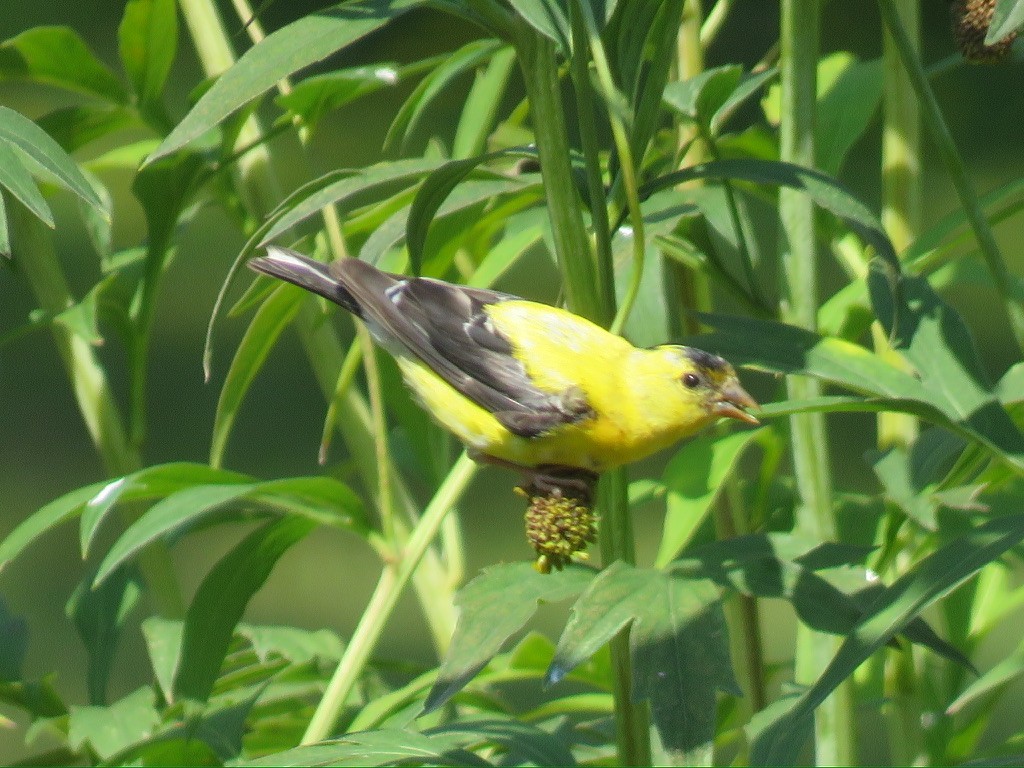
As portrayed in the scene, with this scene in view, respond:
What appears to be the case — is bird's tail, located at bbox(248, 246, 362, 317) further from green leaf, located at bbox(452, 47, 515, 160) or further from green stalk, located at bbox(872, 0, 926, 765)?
green stalk, located at bbox(872, 0, 926, 765)

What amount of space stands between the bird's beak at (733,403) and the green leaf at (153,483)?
293mm

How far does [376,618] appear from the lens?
2.46ft

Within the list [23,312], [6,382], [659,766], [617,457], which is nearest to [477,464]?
[617,457]

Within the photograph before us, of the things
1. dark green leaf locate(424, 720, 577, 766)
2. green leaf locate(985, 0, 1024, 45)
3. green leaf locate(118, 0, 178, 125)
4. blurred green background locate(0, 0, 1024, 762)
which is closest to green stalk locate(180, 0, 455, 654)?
green leaf locate(118, 0, 178, 125)

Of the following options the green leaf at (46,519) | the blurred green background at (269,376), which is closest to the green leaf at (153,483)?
the green leaf at (46,519)

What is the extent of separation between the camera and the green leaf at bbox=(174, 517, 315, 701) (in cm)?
80

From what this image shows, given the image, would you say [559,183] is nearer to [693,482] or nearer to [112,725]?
[693,482]

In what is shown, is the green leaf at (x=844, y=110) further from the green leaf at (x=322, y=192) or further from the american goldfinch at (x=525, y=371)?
the green leaf at (x=322, y=192)

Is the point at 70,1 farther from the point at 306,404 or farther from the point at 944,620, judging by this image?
the point at 944,620

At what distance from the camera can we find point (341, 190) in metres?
0.67

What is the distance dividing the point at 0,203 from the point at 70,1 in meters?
4.28

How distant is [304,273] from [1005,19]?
0.43m

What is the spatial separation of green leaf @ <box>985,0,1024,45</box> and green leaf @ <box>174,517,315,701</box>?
50cm

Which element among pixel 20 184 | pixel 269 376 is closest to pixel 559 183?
pixel 20 184
